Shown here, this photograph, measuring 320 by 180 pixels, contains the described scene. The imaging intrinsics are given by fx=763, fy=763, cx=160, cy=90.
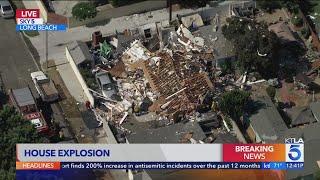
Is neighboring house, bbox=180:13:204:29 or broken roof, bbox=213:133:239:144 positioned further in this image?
neighboring house, bbox=180:13:204:29

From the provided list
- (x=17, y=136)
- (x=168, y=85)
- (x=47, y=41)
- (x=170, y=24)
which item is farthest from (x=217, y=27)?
(x=17, y=136)

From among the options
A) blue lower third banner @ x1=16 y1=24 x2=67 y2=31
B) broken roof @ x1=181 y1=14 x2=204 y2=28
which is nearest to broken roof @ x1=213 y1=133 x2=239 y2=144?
broken roof @ x1=181 y1=14 x2=204 y2=28

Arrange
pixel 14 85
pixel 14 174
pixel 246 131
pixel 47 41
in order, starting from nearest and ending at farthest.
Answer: pixel 14 174 < pixel 246 131 < pixel 14 85 < pixel 47 41

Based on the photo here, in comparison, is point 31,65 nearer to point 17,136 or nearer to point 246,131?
point 17,136

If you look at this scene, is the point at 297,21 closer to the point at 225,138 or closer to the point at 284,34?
the point at 284,34

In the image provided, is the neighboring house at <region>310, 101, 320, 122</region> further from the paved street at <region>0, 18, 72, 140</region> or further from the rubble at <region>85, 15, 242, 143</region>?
the paved street at <region>0, 18, 72, 140</region>

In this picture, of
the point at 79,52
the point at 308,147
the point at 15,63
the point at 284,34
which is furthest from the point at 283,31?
Result: the point at 15,63

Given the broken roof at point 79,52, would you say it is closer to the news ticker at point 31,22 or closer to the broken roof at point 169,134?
the news ticker at point 31,22
